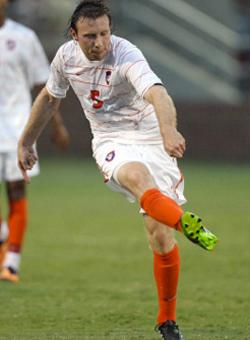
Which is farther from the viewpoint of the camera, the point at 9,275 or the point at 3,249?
the point at 3,249

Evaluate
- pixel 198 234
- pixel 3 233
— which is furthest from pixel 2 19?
pixel 198 234

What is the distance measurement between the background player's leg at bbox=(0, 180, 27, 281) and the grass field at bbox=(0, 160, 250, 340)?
0.25 meters

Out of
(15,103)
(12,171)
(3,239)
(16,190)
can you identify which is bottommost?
(3,239)

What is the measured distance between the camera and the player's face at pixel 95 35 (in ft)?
22.6

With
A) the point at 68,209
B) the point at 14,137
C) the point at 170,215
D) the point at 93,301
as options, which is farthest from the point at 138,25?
the point at 170,215

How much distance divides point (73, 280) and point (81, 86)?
304cm

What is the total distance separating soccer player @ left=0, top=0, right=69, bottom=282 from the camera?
10.3 m

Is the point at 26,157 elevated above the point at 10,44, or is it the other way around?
the point at 26,157

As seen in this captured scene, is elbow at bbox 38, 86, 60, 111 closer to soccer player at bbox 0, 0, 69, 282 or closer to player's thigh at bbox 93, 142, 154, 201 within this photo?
player's thigh at bbox 93, 142, 154, 201

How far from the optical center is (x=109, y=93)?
718 centimetres

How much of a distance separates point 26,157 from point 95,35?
43.9 inches

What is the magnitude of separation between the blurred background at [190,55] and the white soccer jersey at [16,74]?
14.4m

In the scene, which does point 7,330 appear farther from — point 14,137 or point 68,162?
point 68,162

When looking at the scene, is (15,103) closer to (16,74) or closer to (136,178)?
(16,74)
